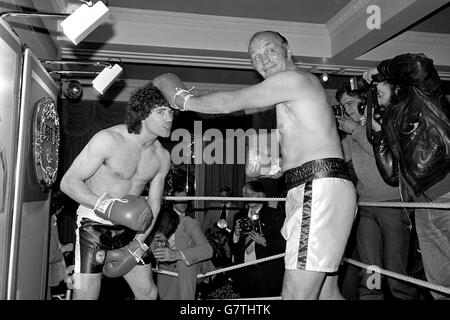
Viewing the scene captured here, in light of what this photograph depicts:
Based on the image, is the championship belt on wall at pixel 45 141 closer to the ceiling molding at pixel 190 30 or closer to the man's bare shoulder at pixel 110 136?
the man's bare shoulder at pixel 110 136

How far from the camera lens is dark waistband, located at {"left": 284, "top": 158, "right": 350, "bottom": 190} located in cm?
150

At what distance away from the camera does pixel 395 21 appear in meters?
3.54

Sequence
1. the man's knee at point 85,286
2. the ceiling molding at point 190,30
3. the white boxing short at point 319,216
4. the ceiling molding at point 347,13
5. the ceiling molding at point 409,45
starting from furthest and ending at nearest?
the ceiling molding at point 409,45 < the ceiling molding at point 190,30 < the ceiling molding at point 347,13 < the man's knee at point 85,286 < the white boxing short at point 319,216

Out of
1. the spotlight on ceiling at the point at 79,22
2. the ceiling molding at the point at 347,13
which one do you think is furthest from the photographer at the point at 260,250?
the ceiling molding at the point at 347,13

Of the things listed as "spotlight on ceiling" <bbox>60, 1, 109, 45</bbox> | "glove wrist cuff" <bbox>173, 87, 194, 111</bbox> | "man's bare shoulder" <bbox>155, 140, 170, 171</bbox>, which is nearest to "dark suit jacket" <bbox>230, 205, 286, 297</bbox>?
"man's bare shoulder" <bbox>155, 140, 170, 171</bbox>

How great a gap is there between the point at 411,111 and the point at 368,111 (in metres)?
0.28

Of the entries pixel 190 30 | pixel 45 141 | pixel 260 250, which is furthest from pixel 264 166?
pixel 190 30

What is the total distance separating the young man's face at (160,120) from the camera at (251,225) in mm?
1119

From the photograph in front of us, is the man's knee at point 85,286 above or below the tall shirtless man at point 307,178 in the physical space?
below

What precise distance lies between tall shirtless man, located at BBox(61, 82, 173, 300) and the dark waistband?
770mm

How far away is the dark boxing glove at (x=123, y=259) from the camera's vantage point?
2033mm

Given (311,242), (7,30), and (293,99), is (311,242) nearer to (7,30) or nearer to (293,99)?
(293,99)

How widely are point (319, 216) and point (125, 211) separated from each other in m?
0.89
